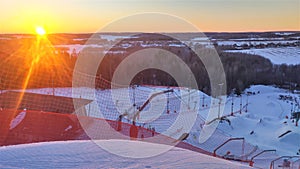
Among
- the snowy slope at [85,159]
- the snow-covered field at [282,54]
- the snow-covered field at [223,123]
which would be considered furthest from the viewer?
the snow-covered field at [282,54]

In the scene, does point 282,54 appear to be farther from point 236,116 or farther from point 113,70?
point 236,116

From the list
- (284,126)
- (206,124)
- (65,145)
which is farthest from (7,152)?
(284,126)

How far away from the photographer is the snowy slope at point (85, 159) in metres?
1.97

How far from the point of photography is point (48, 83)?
5918mm

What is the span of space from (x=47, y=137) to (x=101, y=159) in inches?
83.0

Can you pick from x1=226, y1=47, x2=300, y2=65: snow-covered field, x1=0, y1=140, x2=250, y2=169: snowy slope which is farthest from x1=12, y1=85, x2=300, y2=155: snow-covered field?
x1=226, y1=47, x2=300, y2=65: snow-covered field

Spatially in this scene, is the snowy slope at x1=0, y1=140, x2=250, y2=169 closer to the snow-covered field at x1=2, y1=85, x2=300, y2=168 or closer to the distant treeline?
the distant treeline

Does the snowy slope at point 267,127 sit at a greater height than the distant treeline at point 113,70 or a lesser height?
lesser

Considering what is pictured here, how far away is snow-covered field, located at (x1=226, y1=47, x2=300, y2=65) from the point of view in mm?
26250

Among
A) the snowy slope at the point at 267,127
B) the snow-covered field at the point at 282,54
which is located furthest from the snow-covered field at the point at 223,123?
the snow-covered field at the point at 282,54

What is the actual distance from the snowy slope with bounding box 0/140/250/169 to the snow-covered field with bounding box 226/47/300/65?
24839 millimetres

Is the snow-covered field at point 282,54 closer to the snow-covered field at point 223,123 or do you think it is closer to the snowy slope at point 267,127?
the snowy slope at point 267,127

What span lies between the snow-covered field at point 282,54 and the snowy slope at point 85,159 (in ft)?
81.5

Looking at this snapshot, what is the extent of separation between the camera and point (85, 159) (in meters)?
2.07
